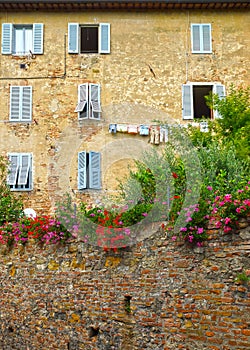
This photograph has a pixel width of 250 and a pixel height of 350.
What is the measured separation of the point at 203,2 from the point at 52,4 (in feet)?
18.9

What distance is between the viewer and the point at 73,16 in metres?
20.1

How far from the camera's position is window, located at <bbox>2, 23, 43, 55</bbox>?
19.8 metres

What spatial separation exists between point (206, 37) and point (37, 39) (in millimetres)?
6494

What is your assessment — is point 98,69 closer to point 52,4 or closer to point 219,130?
point 52,4

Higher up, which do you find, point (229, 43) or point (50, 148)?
point (229, 43)

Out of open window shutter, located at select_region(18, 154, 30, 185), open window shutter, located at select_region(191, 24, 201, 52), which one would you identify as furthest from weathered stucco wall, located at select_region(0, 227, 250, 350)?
open window shutter, located at select_region(191, 24, 201, 52)

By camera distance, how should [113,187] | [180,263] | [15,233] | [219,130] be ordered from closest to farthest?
[180,263] < [15,233] < [219,130] < [113,187]

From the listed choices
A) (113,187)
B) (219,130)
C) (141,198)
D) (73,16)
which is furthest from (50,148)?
(141,198)

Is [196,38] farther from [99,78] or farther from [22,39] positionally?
[22,39]

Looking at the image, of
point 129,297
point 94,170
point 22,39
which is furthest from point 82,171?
point 129,297

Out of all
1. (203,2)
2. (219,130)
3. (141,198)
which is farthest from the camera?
(203,2)

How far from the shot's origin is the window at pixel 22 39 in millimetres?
19828

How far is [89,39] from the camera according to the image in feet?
67.3

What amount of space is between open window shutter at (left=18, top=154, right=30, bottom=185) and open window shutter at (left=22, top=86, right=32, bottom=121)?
147cm
